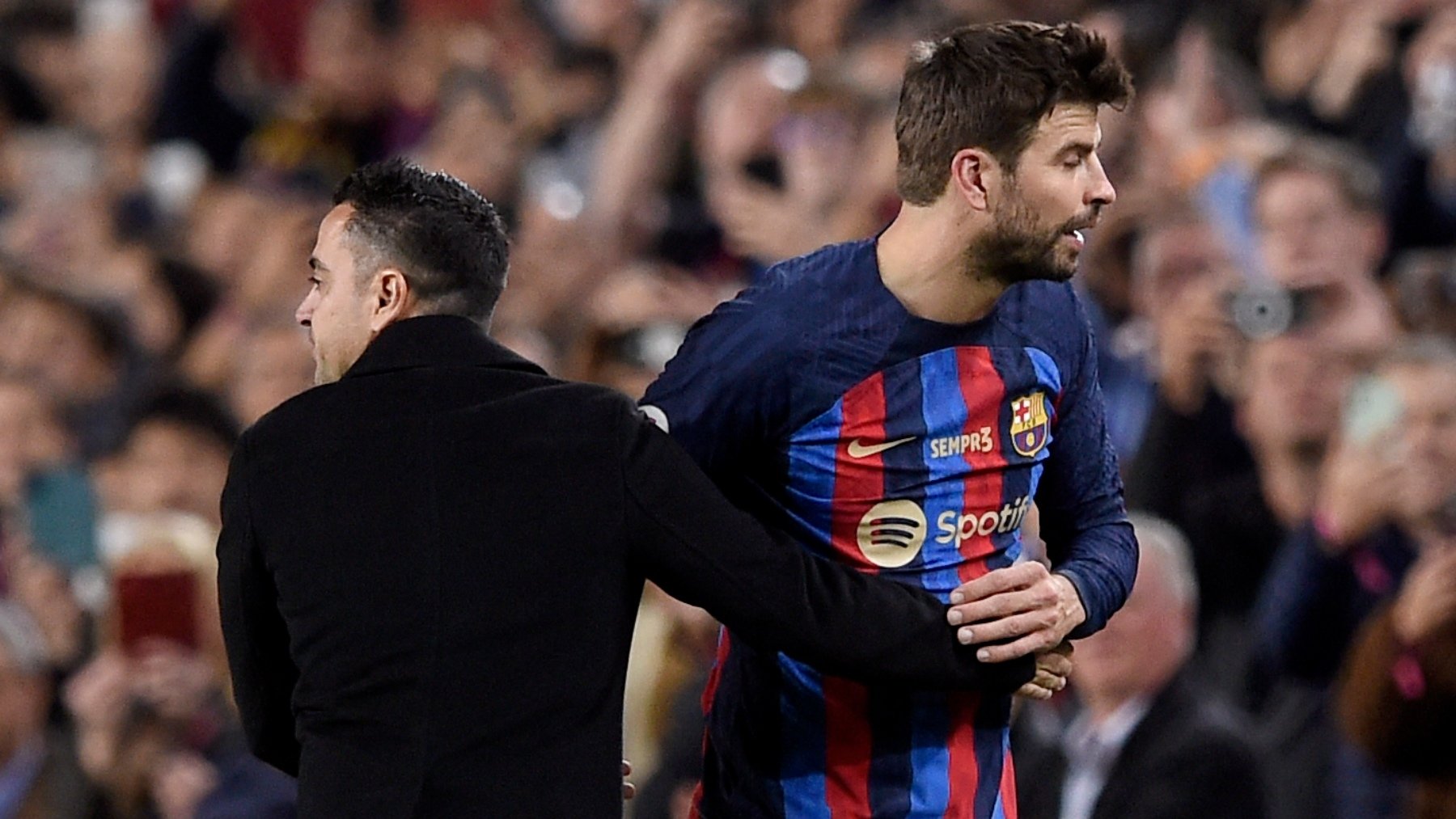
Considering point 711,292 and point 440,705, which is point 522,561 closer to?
point 440,705

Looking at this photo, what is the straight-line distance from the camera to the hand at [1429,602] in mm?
4215

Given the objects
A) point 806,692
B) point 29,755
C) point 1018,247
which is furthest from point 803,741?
point 29,755

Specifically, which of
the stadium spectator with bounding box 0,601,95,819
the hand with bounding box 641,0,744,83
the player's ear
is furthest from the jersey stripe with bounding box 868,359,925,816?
the hand with bounding box 641,0,744,83

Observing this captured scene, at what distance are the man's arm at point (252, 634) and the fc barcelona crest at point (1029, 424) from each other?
0.89 m

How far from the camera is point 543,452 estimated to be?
2.64 m

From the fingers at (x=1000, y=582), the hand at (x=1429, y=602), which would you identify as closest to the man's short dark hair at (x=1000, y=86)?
the fingers at (x=1000, y=582)

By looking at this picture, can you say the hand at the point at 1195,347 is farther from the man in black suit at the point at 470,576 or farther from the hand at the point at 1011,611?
the man in black suit at the point at 470,576

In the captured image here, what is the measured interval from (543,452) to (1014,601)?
1.89 feet

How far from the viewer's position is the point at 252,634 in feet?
8.88

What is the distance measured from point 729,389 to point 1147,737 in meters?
1.86

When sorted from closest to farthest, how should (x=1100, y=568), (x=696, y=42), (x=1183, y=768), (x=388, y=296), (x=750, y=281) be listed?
(x=388, y=296) < (x=1100, y=568) < (x=1183, y=768) < (x=750, y=281) < (x=696, y=42)

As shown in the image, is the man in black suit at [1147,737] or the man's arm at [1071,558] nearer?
the man's arm at [1071,558]

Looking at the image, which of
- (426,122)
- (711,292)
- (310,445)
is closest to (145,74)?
(426,122)

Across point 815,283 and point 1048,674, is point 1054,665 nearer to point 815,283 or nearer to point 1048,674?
point 1048,674
